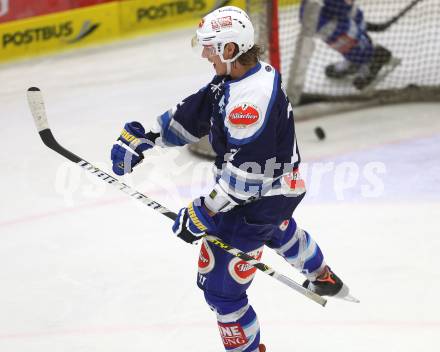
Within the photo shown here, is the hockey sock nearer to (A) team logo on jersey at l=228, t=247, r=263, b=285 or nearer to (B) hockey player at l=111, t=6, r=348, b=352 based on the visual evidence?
(B) hockey player at l=111, t=6, r=348, b=352

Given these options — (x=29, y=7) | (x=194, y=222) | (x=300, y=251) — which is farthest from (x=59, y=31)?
(x=194, y=222)

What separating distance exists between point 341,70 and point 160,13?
1976mm

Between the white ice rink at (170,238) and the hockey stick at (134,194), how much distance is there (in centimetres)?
41

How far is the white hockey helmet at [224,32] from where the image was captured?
2.94 meters

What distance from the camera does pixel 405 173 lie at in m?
5.16

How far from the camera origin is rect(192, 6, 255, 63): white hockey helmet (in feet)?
9.64

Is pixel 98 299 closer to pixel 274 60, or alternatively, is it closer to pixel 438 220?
pixel 438 220

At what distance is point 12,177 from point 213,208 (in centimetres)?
268

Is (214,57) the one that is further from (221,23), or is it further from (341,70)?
(341,70)

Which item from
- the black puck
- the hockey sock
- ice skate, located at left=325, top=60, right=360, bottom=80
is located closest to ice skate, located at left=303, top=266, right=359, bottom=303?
the hockey sock

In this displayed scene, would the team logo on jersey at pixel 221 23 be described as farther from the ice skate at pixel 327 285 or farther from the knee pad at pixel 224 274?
the ice skate at pixel 327 285

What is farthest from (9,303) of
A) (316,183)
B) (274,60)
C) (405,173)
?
(274,60)

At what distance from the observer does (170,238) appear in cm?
450

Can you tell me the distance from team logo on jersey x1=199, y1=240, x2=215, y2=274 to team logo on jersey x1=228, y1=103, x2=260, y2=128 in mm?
505
